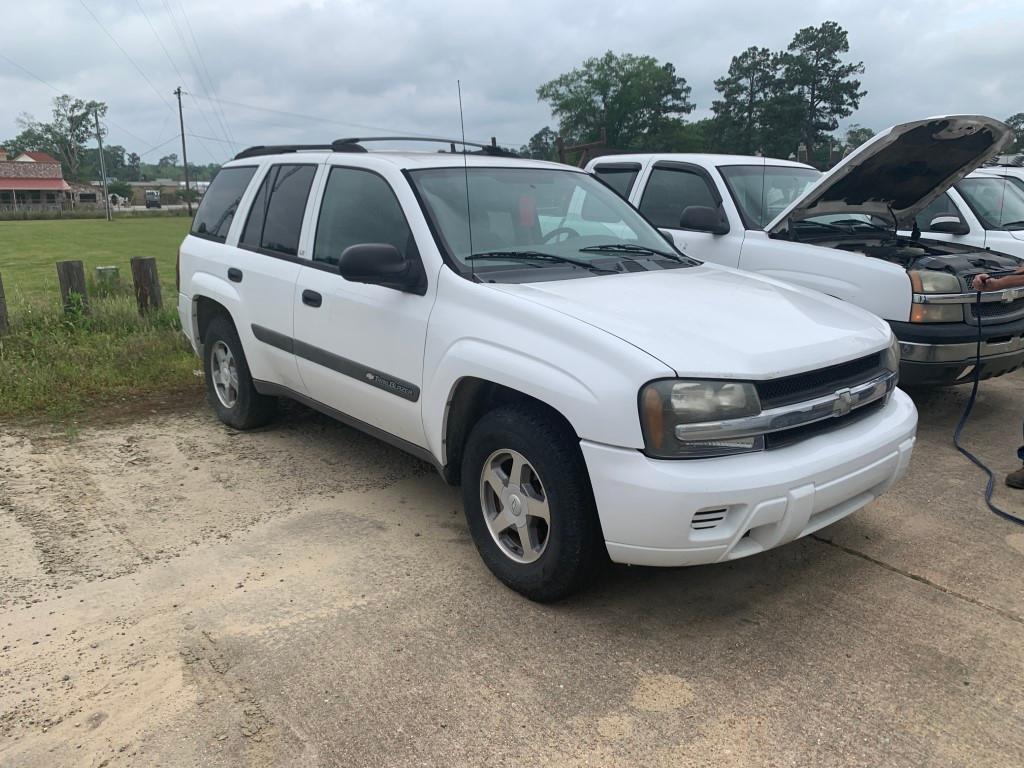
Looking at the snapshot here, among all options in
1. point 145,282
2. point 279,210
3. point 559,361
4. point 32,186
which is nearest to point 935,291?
point 559,361

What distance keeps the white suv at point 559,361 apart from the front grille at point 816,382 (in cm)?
1

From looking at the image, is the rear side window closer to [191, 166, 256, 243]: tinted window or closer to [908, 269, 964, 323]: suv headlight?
[191, 166, 256, 243]: tinted window

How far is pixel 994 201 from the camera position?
302 inches

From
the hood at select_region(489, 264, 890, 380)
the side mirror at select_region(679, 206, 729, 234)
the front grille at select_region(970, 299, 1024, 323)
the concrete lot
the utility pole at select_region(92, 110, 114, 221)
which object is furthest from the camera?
the utility pole at select_region(92, 110, 114, 221)

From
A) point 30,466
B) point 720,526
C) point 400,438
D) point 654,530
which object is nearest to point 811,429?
point 720,526

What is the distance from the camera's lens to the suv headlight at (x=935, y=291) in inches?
203

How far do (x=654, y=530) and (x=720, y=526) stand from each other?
23cm

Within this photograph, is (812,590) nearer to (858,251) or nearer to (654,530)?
(654,530)

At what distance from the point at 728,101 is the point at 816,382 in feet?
183

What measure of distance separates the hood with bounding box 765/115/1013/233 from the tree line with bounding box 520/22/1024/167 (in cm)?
3123

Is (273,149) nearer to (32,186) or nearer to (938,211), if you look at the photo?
(938,211)

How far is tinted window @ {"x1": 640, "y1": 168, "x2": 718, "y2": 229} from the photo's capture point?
6.69 m

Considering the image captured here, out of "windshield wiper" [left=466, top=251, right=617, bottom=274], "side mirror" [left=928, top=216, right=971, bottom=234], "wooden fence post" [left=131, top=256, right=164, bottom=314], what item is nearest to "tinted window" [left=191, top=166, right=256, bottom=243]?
"windshield wiper" [left=466, top=251, right=617, bottom=274]

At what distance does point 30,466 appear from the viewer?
4828 mm
